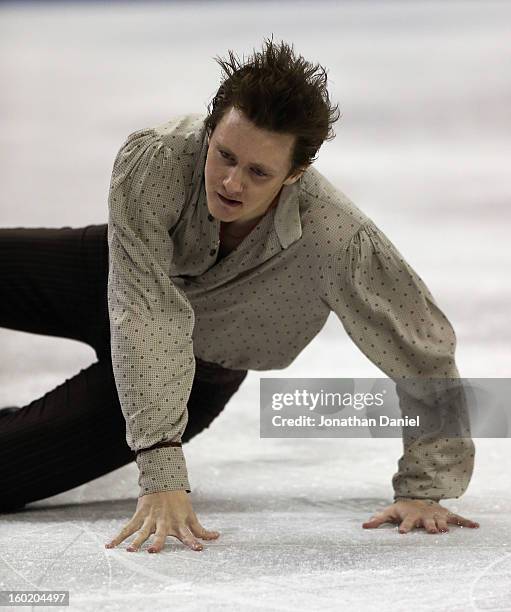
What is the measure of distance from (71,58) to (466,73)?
1.77 metres

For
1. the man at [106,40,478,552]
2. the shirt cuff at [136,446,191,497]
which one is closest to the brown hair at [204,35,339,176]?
the man at [106,40,478,552]

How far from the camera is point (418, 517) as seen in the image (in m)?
1.81

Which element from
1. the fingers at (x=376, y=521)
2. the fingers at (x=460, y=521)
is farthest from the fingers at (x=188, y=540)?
the fingers at (x=460, y=521)

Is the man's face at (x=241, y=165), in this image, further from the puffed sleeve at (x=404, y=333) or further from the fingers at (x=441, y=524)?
the fingers at (x=441, y=524)

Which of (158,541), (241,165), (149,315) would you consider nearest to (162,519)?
(158,541)

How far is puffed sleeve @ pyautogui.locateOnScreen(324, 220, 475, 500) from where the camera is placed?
1.80 metres

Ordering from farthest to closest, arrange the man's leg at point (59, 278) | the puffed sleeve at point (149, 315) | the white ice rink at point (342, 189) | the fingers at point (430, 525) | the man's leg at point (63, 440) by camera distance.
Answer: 1. the man's leg at point (59, 278)
2. the man's leg at point (63, 440)
3. the fingers at point (430, 525)
4. the puffed sleeve at point (149, 315)
5. the white ice rink at point (342, 189)

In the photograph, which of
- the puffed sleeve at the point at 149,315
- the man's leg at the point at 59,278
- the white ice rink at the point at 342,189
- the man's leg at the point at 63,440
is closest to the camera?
the white ice rink at the point at 342,189

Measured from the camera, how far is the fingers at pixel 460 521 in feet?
5.96

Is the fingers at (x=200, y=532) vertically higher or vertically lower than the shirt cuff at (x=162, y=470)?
lower

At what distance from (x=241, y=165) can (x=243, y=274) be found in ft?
0.89

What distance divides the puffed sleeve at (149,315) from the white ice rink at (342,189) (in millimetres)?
158

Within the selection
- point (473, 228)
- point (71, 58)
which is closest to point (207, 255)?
point (473, 228)

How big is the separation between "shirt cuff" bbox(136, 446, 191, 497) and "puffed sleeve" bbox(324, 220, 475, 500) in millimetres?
371
